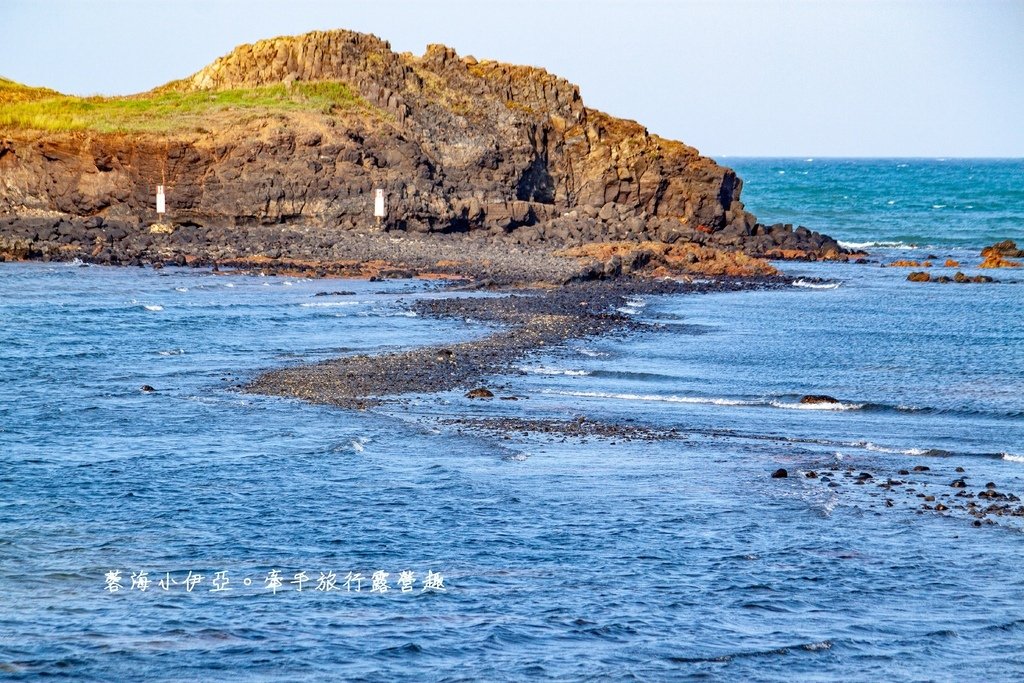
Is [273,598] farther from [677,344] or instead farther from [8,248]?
[8,248]

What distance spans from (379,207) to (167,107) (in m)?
13.0

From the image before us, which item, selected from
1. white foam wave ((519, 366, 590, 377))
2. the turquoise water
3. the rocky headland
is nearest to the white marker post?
the rocky headland

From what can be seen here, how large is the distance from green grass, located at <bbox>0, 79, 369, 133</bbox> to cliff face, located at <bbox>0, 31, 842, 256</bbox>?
0.48 m

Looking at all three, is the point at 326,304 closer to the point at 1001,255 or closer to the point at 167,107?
the point at 167,107

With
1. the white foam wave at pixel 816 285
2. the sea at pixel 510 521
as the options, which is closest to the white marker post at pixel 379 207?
the white foam wave at pixel 816 285

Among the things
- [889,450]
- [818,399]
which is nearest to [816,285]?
[818,399]

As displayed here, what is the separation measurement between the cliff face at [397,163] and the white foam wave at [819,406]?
3141 centimetres

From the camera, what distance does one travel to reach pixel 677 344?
29.2 m

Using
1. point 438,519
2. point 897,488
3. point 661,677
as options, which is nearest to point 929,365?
point 897,488

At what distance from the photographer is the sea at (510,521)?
962 cm

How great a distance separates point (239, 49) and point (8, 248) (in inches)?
829

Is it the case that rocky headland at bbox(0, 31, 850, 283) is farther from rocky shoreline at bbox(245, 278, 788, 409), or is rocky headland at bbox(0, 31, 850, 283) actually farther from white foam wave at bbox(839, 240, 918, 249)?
white foam wave at bbox(839, 240, 918, 249)

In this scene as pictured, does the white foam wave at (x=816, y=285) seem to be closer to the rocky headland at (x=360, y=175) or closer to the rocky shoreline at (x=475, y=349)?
the rocky headland at (x=360, y=175)

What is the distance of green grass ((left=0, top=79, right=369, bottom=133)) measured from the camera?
54.2m
